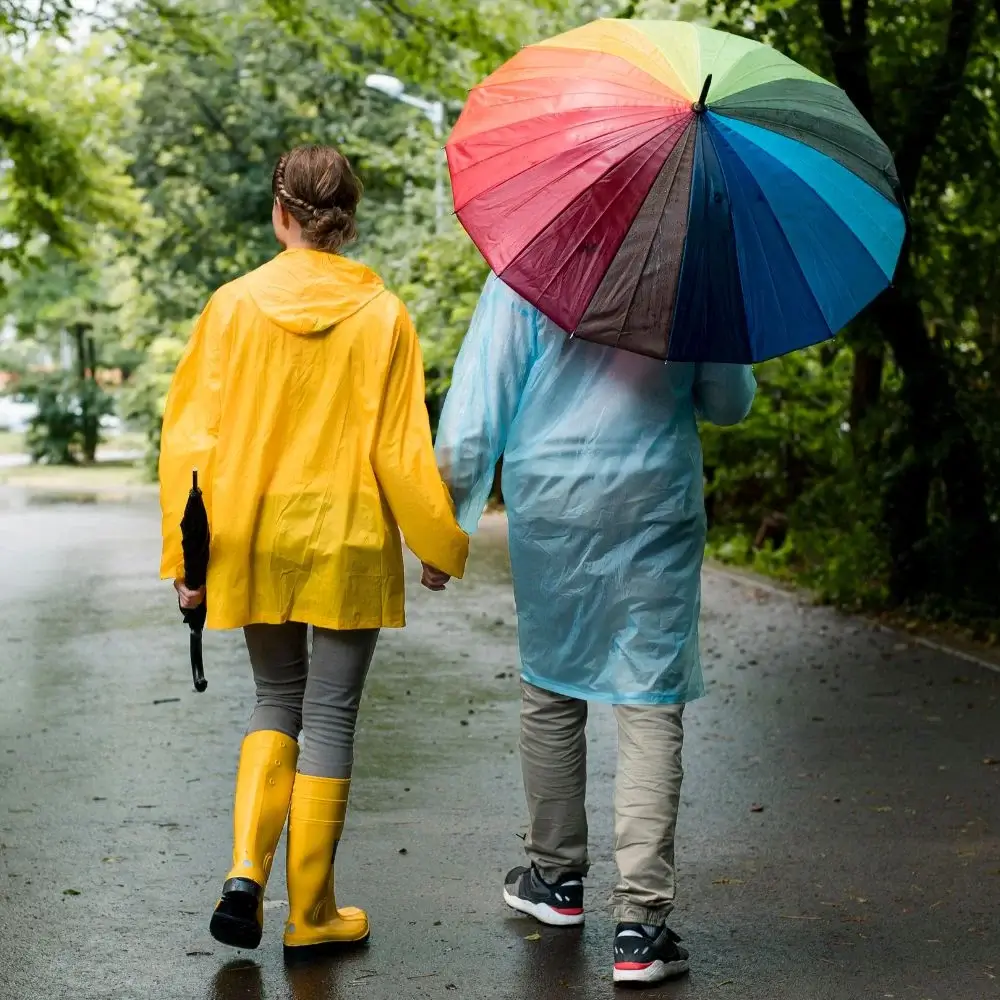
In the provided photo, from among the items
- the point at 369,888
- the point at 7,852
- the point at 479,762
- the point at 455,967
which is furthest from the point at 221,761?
the point at 455,967

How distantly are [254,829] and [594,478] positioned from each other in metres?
1.16

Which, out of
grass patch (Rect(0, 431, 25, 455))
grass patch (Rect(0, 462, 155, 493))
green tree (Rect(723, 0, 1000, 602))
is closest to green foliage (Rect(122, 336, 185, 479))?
grass patch (Rect(0, 462, 155, 493))

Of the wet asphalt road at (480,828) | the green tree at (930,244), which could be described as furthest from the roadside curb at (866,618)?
the green tree at (930,244)

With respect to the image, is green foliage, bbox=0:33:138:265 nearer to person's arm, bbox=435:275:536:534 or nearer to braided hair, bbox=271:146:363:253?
braided hair, bbox=271:146:363:253

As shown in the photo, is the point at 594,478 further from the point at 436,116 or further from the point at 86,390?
the point at 86,390

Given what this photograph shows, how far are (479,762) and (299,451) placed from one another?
112 inches

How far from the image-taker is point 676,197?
3916 mm

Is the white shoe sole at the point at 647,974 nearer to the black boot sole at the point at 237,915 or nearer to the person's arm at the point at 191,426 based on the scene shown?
the black boot sole at the point at 237,915

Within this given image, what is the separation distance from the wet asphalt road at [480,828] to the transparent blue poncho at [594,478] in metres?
0.75

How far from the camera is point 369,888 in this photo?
15.9 feet

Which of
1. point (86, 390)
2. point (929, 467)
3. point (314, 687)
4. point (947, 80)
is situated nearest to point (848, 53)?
point (947, 80)

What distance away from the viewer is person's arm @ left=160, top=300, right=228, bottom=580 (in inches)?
160

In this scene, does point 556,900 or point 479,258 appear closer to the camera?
point 556,900

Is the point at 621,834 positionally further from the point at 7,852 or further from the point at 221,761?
the point at 221,761
